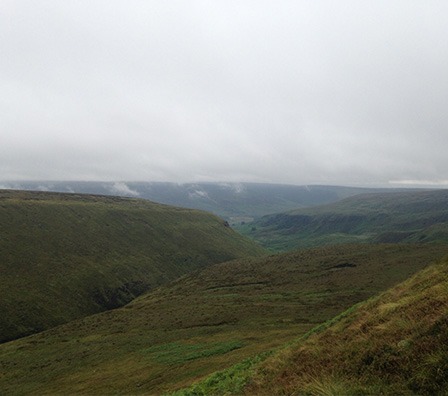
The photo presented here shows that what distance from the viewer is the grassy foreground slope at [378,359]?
9.87m

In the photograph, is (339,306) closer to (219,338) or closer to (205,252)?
(219,338)

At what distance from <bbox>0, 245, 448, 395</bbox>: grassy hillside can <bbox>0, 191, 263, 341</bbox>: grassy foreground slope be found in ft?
56.7

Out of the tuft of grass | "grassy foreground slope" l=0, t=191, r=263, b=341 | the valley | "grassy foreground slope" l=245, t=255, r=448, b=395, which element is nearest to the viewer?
"grassy foreground slope" l=245, t=255, r=448, b=395

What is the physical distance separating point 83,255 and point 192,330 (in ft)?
269

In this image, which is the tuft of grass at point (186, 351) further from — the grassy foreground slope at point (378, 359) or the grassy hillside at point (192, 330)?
the grassy foreground slope at point (378, 359)

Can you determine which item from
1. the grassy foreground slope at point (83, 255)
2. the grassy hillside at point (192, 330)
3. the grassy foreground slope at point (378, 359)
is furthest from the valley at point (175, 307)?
the grassy foreground slope at point (83, 255)

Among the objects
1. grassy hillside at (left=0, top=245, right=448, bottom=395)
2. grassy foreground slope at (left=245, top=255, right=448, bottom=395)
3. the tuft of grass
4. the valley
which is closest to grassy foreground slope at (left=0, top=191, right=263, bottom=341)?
the valley

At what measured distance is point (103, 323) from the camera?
6588 centimetres

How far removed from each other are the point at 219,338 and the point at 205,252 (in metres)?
123

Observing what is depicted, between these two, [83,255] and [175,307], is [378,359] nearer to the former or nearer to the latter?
[175,307]

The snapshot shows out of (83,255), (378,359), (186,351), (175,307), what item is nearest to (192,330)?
(186,351)

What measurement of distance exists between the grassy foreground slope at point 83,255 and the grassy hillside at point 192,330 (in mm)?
17289

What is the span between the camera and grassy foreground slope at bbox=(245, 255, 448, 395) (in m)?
9.87

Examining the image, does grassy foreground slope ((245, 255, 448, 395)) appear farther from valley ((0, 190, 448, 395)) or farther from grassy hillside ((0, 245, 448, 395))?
grassy hillside ((0, 245, 448, 395))
